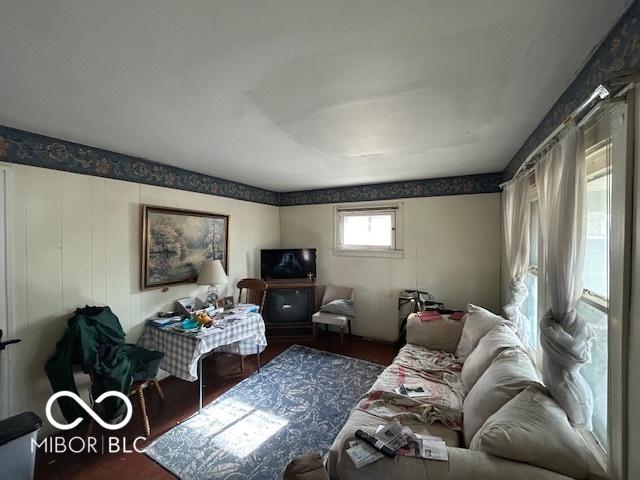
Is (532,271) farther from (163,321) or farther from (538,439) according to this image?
(163,321)

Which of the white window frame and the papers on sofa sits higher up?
the white window frame

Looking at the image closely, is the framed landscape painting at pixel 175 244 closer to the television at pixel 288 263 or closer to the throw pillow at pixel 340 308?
the television at pixel 288 263

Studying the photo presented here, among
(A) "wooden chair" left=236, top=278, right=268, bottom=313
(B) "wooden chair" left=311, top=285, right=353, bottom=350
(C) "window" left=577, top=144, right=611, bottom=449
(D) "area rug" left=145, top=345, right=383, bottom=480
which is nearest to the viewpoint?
(C) "window" left=577, top=144, right=611, bottom=449

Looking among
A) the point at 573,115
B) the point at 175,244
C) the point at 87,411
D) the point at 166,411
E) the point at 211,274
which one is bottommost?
the point at 166,411

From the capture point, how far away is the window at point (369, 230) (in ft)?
12.8

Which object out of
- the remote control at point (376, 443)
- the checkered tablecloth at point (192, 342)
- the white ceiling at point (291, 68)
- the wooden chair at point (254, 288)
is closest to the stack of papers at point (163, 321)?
the checkered tablecloth at point (192, 342)

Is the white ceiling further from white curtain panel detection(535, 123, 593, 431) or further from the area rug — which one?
the area rug

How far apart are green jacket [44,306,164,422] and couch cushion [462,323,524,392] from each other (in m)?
2.56

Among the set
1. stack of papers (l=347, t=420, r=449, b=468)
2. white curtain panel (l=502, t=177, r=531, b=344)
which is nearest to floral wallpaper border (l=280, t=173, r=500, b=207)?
white curtain panel (l=502, t=177, r=531, b=344)

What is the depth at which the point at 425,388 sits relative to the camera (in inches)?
78.7

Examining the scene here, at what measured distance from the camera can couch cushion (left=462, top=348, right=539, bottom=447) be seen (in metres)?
1.40

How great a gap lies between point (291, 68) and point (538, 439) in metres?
1.93

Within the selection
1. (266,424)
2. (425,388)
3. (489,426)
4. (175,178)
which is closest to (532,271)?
(425,388)

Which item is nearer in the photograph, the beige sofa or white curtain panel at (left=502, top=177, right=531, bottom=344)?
the beige sofa
